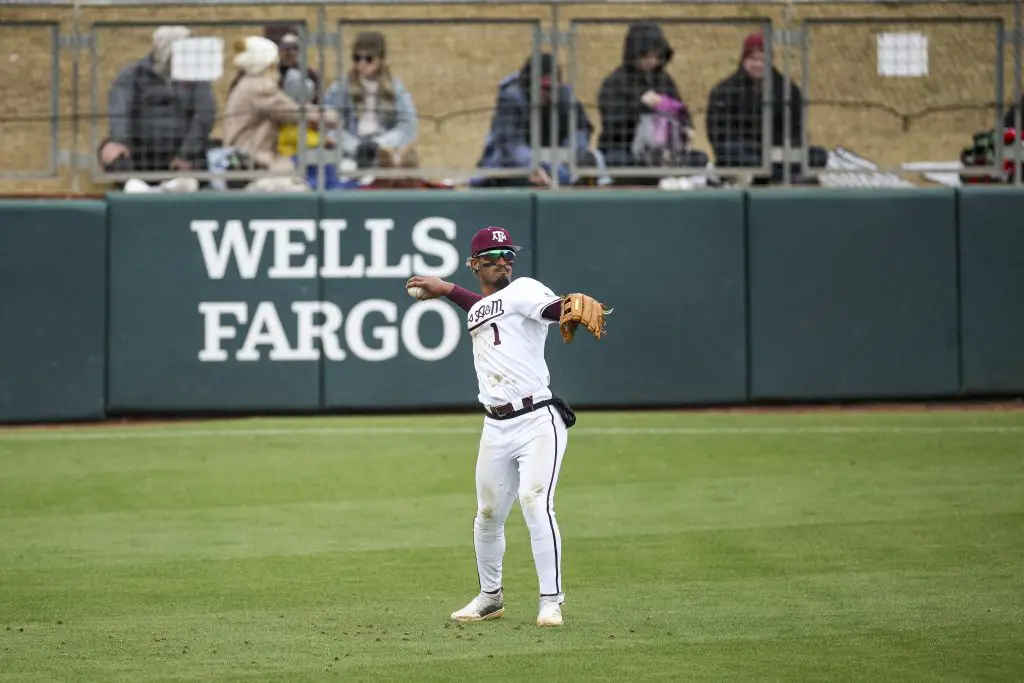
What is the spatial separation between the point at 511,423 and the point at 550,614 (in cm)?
89

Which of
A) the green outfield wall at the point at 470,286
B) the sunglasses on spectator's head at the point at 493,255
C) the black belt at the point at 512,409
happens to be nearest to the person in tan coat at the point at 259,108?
the green outfield wall at the point at 470,286

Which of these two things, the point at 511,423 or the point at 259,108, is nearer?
the point at 511,423

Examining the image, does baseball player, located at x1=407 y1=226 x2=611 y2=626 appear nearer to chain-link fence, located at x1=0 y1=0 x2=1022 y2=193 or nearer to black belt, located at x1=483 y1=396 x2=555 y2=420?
black belt, located at x1=483 y1=396 x2=555 y2=420

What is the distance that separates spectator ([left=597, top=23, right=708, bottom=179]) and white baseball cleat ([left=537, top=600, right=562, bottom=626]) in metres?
8.66

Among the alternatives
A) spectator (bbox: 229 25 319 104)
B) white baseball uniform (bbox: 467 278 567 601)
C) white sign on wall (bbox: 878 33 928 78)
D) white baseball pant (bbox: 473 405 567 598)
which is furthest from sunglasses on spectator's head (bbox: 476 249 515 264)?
white sign on wall (bbox: 878 33 928 78)

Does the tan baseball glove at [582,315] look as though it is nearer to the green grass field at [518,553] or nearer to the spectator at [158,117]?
the green grass field at [518,553]

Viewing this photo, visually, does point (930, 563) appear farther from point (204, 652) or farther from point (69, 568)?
point (69, 568)

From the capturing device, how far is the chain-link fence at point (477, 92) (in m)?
15.2

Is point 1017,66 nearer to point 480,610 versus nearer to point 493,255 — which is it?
point 493,255

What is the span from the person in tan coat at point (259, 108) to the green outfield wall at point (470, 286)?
1.88 ft

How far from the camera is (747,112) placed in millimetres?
15477

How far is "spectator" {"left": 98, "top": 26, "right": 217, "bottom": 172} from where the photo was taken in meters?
15.2

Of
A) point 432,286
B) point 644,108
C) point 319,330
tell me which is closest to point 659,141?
point 644,108

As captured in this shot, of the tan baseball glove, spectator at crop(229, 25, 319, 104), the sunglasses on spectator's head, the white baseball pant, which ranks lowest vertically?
the white baseball pant
